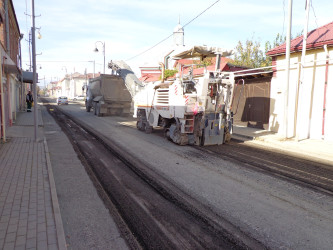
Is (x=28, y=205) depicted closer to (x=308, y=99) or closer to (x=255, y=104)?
(x=308, y=99)

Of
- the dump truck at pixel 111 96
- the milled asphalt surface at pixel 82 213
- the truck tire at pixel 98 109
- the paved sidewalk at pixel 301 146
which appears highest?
the dump truck at pixel 111 96

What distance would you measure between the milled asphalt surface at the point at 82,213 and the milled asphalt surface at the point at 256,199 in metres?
1.78

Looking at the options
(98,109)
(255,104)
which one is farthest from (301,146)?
(98,109)

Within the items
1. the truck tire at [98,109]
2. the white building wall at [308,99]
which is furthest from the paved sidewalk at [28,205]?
the truck tire at [98,109]

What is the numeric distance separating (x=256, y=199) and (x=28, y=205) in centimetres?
413

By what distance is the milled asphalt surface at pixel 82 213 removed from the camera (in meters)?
3.39

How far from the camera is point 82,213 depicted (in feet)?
13.7

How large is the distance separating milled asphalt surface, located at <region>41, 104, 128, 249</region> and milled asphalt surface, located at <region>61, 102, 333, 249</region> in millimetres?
1782

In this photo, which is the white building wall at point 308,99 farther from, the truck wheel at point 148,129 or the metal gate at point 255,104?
the truck wheel at point 148,129

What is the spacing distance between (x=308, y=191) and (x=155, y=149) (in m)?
5.19

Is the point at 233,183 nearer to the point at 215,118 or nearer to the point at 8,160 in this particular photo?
the point at 215,118

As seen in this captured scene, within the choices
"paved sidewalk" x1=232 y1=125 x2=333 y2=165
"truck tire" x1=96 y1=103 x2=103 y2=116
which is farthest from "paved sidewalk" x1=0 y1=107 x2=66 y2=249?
"truck tire" x1=96 y1=103 x2=103 y2=116

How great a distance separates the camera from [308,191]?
5.28m

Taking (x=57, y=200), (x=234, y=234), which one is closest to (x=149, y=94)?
(x=57, y=200)
